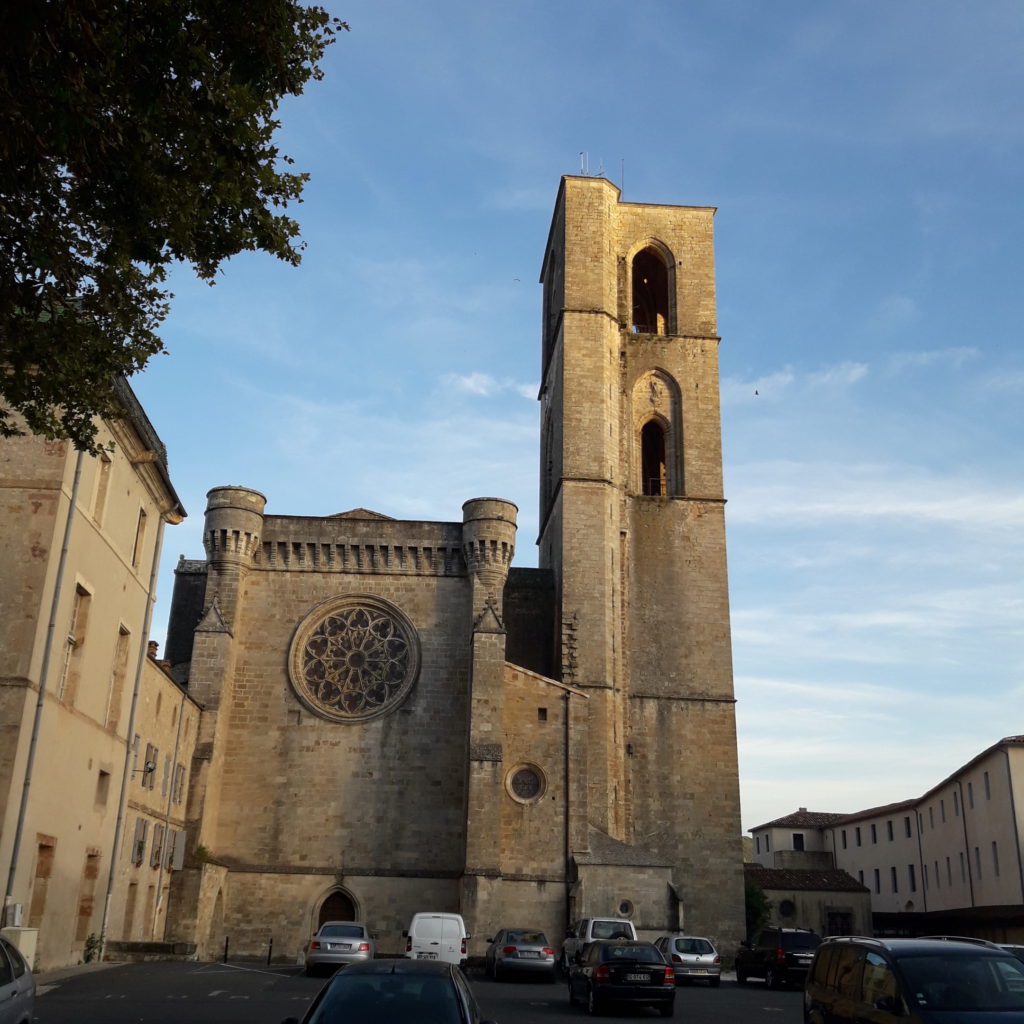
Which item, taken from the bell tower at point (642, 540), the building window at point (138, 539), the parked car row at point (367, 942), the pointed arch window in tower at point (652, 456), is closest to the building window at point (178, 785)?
the building window at point (138, 539)

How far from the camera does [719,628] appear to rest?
34906 mm

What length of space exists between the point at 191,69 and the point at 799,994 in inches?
823

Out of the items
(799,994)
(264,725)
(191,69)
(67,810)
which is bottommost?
(799,994)

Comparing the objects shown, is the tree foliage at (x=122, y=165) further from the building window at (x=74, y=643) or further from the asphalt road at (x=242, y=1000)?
the building window at (x=74, y=643)

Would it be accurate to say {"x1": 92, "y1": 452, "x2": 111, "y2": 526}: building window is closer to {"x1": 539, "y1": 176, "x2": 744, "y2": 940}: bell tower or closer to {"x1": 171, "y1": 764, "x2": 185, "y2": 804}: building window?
{"x1": 171, "y1": 764, "x2": 185, "y2": 804}: building window

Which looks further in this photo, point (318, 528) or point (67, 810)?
point (318, 528)

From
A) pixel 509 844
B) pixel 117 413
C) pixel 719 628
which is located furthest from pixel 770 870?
pixel 117 413

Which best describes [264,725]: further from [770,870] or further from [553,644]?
[770,870]

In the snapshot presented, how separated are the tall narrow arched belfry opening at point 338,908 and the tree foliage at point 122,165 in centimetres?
2182

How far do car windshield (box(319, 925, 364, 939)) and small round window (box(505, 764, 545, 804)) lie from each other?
9.20m

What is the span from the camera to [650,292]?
4403 centimetres

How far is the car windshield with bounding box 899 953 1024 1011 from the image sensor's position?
8078mm

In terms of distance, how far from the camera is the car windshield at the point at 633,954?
16516 mm

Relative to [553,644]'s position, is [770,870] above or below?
below
